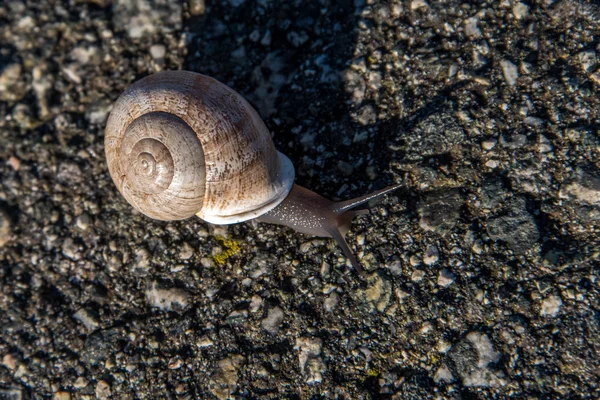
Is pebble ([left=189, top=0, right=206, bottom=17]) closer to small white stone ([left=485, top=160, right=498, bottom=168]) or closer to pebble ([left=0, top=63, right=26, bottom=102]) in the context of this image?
pebble ([left=0, top=63, right=26, bottom=102])

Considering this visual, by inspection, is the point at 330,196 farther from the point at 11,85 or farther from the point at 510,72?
the point at 11,85

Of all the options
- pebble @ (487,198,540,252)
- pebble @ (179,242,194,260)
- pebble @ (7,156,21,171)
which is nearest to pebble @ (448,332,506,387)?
pebble @ (487,198,540,252)

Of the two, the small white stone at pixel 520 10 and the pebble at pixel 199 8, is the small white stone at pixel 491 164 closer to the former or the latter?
the small white stone at pixel 520 10

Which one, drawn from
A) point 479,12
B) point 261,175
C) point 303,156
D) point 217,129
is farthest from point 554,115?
point 217,129

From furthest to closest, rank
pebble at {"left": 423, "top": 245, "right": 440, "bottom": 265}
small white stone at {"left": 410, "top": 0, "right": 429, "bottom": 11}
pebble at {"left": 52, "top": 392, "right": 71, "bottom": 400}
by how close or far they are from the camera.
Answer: small white stone at {"left": 410, "top": 0, "right": 429, "bottom": 11}
pebble at {"left": 52, "top": 392, "right": 71, "bottom": 400}
pebble at {"left": 423, "top": 245, "right": 440, "bottom": 265}

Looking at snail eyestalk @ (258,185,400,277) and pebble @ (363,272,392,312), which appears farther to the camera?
snail eyestalk @ (258,185,400,277)

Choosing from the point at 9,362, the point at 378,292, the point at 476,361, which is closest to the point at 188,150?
the point at 378,292

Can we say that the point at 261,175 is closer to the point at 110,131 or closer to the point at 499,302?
the point at 110,131
